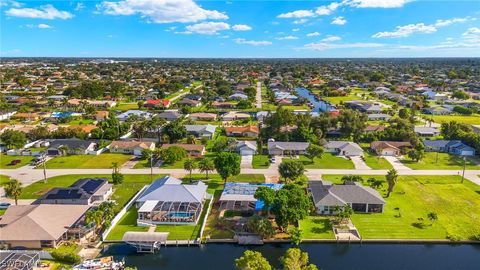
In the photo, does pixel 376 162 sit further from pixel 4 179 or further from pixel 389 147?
pixel 4 179

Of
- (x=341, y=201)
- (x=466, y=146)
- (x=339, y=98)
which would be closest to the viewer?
(x=341, y=201)

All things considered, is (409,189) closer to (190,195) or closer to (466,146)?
(466,146)

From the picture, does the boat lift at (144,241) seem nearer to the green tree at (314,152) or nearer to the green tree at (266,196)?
the green tree at (266,196)

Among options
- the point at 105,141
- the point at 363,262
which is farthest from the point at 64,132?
the point at 363,262

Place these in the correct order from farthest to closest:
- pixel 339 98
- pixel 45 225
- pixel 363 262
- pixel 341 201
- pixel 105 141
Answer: pixel 339 98, pixel 105 141, pixel 341 201, pixel 45 225, pixel 363 262

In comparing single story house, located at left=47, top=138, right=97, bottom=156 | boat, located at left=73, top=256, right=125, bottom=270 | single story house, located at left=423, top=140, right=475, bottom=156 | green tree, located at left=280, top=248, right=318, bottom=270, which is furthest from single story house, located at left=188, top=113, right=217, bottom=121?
green tree, located at left=280, top=248, right=318, bottom=270

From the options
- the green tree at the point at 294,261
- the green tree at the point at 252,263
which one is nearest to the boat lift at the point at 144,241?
the green tree at the point at 252,263
